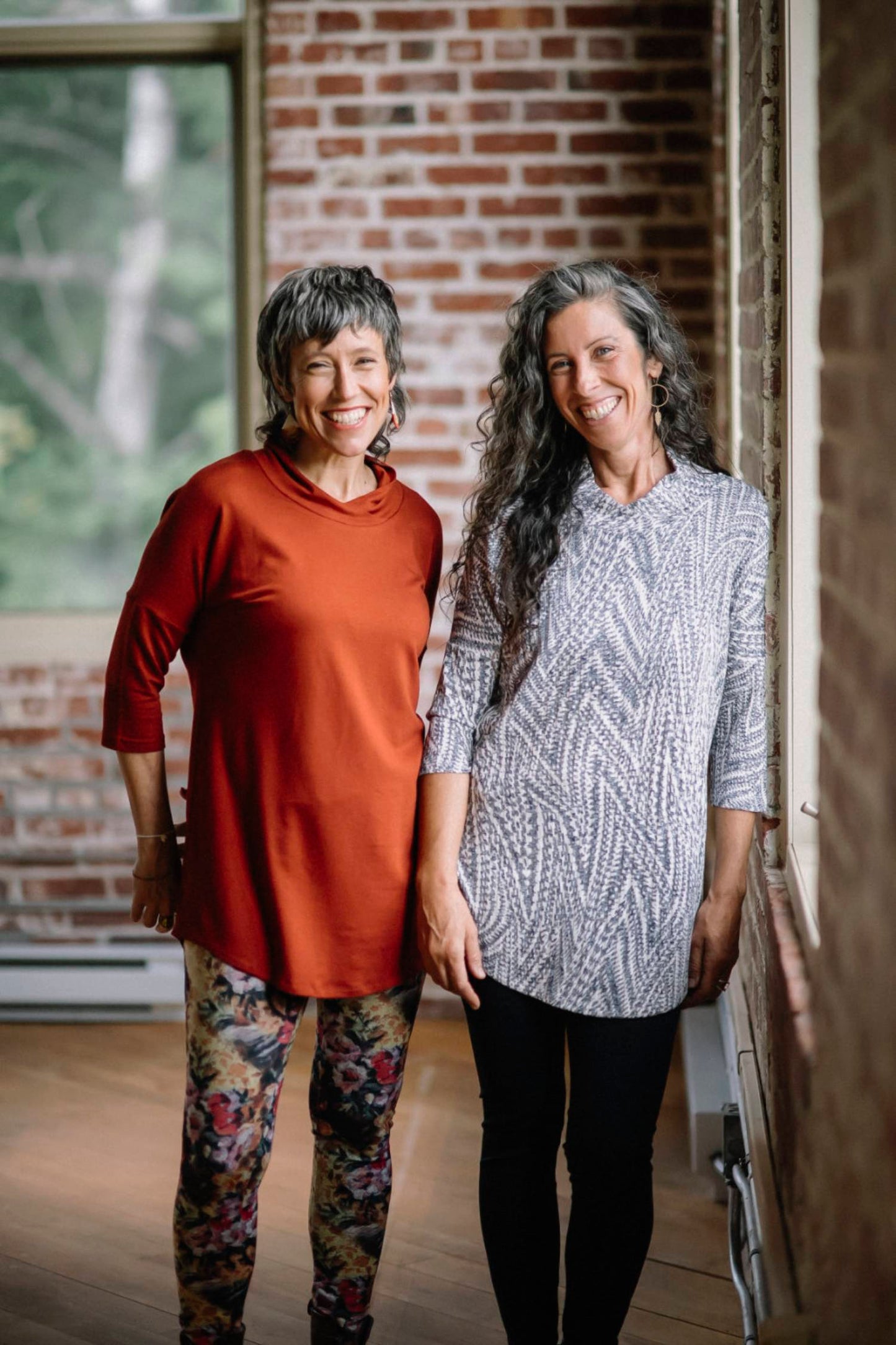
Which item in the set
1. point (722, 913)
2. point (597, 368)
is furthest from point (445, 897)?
point (597, 368)

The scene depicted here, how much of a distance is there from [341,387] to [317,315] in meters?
0.09

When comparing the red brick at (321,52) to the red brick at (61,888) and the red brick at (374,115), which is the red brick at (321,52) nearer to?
the red brick at (374,115)

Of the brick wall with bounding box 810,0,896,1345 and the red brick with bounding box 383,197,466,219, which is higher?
the red brick with bounding box 383,197,466,219

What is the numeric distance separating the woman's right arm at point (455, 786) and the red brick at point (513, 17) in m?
2.17

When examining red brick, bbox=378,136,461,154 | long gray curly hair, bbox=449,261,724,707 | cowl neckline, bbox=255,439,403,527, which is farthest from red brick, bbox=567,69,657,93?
cowl neckline, bbox=255,439,403,527

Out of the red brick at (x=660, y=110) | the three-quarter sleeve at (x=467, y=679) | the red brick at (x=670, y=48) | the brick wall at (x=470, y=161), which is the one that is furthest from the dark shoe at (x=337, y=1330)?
the red brick at (x=670, y=48)

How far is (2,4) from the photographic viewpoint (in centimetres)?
357

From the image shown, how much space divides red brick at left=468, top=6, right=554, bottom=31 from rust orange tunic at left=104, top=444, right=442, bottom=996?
208 cm

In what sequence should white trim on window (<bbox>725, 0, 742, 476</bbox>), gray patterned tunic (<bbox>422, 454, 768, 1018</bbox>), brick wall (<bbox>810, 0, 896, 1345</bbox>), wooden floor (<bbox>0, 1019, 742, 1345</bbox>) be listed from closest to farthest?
brick wall (<bbox>810, 0, 896, 1345</bbox>) < gray patterned tunic (<bbox>422, 454, 768, 1018</bbox>) < wooden floor (<bbox>0, 1019, 742, 1345</bbox>) < white trim on window (<bbox>725, 0, 742, 476</bbox>)

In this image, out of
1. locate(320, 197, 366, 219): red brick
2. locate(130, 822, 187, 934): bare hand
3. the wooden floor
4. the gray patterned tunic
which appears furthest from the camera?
locate(320, 197, 366, 219): red brick

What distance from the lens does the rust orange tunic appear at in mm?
1706

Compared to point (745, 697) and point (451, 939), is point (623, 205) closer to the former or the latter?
point (745, 697)

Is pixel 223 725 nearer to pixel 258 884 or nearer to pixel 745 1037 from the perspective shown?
pixel 258 884

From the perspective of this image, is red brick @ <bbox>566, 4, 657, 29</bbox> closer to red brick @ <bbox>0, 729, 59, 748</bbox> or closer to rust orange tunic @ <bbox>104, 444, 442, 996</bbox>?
rust orange tunic @ <bbox>104, 444, 442, 996</bbox>
